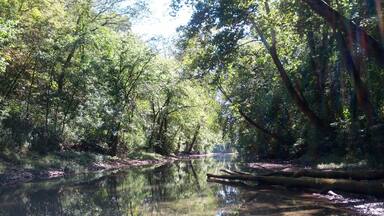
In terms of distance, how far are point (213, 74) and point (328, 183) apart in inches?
529

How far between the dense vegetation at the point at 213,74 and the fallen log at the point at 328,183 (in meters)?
3.87

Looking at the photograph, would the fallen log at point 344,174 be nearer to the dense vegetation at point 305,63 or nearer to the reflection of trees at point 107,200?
the reflection of trees at point 107,200

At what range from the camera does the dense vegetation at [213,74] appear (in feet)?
55.5

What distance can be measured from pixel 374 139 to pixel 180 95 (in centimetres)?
3318

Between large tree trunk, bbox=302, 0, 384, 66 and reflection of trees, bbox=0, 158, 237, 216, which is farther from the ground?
large tree trunk, bbox=302, 0, 384, 66

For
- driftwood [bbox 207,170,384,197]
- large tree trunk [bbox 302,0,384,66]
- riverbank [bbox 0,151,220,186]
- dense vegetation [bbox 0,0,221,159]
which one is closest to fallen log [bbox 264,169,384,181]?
driftwood [bbox 207,170,384,197]

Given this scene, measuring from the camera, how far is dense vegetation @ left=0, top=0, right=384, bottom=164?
16.9 m

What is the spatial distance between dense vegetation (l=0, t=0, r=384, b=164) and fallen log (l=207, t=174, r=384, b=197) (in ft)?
12.7

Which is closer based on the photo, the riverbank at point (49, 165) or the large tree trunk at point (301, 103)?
the riverbank at point (49, 165)

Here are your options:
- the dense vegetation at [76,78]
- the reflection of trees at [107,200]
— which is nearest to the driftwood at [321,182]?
the reflection of trees at [107,200]

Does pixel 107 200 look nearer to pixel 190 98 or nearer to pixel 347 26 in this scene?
pixel 347 26

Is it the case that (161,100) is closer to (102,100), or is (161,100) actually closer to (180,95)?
(180,95)

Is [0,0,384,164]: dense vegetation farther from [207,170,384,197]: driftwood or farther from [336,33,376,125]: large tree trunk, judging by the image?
[207,170,384,197]: driftwood

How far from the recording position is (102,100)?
3291 cm
